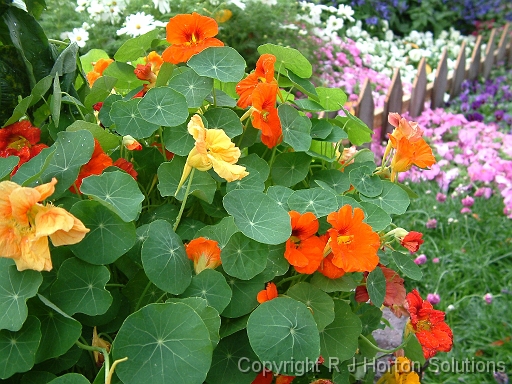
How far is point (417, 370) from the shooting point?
4.16 feet

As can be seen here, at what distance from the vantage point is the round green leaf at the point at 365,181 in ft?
3.08

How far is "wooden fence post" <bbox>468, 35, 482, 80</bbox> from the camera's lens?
406cm

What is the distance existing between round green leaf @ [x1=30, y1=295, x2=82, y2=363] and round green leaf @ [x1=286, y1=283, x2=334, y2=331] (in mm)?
295

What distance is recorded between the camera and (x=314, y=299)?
801 mm

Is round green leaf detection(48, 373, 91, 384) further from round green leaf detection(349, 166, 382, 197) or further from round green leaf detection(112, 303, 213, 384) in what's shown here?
round green leaf detection(349, 166, 382, 197)

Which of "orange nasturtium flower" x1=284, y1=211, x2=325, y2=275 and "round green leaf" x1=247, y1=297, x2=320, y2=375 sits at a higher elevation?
"orange nasturtium flower" x1=284, y1=211, x2=325, y2=275

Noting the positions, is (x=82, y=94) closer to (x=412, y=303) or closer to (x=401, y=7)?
(x=412, y=303)

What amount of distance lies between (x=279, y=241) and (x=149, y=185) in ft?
1.03

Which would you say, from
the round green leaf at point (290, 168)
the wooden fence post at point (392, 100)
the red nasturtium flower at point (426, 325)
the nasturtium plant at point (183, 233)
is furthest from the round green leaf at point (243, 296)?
the wooden fence post at point (392, 100)

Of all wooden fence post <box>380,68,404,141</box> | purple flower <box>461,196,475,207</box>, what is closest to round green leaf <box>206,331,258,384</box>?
purple flower <box>461,196,475,207</box>

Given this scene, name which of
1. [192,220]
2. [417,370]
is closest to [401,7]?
[417,370]

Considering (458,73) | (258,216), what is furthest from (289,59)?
(458,73)

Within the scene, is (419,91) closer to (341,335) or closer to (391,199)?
(391,199)

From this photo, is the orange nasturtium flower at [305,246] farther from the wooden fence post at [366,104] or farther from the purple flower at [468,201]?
the wooden fence post at [366,104]
